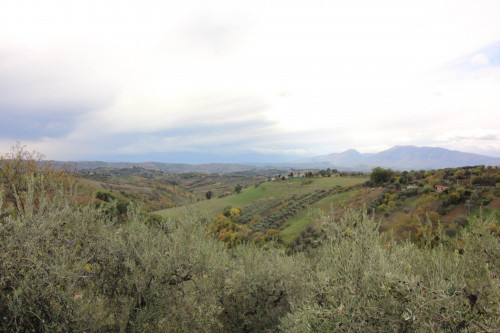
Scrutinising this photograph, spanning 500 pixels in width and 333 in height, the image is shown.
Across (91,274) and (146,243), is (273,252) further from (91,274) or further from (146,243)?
(91,274)

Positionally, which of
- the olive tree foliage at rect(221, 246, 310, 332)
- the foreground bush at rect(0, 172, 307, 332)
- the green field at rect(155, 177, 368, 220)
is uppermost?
the foreground bush at rect(0, 172, 307, 332)

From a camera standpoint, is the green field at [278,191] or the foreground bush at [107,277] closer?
the foreground bush at [107,277]

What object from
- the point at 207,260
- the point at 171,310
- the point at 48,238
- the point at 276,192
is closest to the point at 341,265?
the point at 207,260

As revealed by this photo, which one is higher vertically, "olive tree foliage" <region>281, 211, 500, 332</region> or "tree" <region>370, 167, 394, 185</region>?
"olive tree foliage" <region>281, 211, 500, 332</region>

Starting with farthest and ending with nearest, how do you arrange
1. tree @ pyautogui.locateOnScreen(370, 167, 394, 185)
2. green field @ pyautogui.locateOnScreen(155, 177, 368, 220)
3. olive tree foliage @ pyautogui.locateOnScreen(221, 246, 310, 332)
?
green field @ pyautogui.locateOnScreen(155, 177, 368, 220) → tree @ pyautogui.locateOnScreen(370, 167, 394, 185) → olive tree foliage @ pyautogui.locateOnScreen(221, 246, 310, 332)

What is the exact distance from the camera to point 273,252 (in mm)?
11492

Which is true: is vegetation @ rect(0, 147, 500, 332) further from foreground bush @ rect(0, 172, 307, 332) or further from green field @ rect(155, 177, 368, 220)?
green field @ rect(155, 177, 368, 220)

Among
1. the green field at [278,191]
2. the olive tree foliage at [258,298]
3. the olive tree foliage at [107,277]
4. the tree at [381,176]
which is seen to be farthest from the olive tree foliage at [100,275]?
the green field at [278,191]

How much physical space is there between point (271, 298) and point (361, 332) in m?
5.78

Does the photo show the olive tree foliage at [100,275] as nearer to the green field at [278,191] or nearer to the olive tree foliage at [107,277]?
the olive tree foliage at [107,277]

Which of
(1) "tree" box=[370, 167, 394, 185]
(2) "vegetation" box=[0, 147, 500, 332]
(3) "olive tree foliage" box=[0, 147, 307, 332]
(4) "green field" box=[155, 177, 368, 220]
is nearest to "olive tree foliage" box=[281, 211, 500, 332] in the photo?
(2) "vegetation" box=[0, 147, 500, 332]

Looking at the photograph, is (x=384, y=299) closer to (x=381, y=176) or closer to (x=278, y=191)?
Answer: (x=381, y=176)

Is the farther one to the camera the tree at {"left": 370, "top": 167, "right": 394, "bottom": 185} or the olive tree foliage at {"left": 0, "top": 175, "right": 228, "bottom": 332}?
the tree at {"left": 370, "top": 167, "right": 394, "bottom": 185}

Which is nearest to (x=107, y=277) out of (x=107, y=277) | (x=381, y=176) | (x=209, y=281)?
(x=107, y=277)
